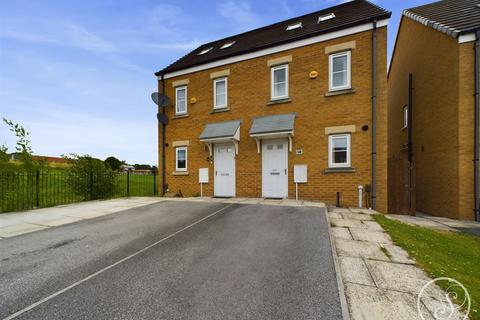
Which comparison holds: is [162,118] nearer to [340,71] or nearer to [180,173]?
[180,173]

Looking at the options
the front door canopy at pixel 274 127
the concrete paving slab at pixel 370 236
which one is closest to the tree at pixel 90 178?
the front door canopy at pixel 274 127

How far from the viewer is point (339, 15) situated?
32.7 feet

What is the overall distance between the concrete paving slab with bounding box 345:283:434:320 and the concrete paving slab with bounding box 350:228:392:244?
2071mm

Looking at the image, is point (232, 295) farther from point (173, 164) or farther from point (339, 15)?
point (339, 15)

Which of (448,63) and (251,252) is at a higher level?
(448,63)

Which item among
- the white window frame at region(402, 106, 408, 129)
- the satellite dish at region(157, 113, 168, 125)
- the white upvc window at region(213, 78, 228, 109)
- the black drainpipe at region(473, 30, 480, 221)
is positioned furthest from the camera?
the satellite dish at region(157, 113, 168, 125)

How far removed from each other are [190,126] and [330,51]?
7506 millimetres

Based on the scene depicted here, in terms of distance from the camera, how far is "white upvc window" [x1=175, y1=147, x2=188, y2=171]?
38.8 ft

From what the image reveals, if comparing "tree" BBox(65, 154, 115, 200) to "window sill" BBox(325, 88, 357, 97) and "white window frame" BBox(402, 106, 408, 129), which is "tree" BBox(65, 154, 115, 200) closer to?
"window sill" BBox(325, 88, 357, 97)

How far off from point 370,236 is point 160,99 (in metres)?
11.6

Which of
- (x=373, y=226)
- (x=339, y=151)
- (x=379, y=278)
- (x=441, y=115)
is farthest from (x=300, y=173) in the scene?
(x=379, y=278)

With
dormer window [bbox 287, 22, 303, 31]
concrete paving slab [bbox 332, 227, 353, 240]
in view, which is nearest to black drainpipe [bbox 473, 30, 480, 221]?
concrete paving slab [bbox 332, 227, 353, 240]

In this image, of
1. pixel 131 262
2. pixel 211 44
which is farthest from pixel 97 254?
pixel 211 44

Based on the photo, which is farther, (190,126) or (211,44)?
(211,44)
